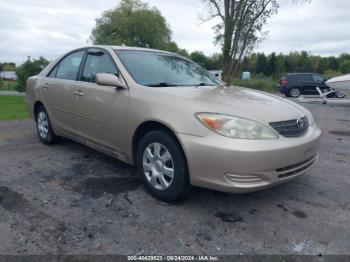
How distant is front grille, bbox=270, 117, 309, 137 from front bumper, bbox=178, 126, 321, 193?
0.09 meters

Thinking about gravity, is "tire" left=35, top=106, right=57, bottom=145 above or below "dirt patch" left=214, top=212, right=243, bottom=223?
above

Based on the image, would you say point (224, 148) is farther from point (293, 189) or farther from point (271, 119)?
point (293, 189)

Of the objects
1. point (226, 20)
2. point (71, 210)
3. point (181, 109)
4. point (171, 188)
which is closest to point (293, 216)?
point (171, 188)

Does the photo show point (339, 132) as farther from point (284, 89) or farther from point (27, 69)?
point (27, 69)

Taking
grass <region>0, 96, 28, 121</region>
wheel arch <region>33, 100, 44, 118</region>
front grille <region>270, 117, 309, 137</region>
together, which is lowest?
grass <region>0, 96, 28, 121</region>

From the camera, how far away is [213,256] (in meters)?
2.49

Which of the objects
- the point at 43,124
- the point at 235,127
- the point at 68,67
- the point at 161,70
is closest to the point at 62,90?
the point at 68,67

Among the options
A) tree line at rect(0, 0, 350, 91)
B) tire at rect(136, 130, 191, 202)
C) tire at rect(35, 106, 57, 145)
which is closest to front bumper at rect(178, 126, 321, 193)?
tire at rect(136, 130, 191, 202)

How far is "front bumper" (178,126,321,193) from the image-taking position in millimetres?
2828

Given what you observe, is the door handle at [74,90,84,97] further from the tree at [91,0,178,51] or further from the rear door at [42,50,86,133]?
the tree at [91,0,178,51]

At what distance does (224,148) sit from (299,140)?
85 cm

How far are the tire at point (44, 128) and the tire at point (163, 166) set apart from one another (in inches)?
96.0

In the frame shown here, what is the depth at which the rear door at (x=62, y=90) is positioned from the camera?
461 cm

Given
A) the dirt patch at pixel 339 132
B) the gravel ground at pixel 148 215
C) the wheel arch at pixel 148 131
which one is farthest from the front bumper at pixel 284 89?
the wheel arch at pixel 148 131
